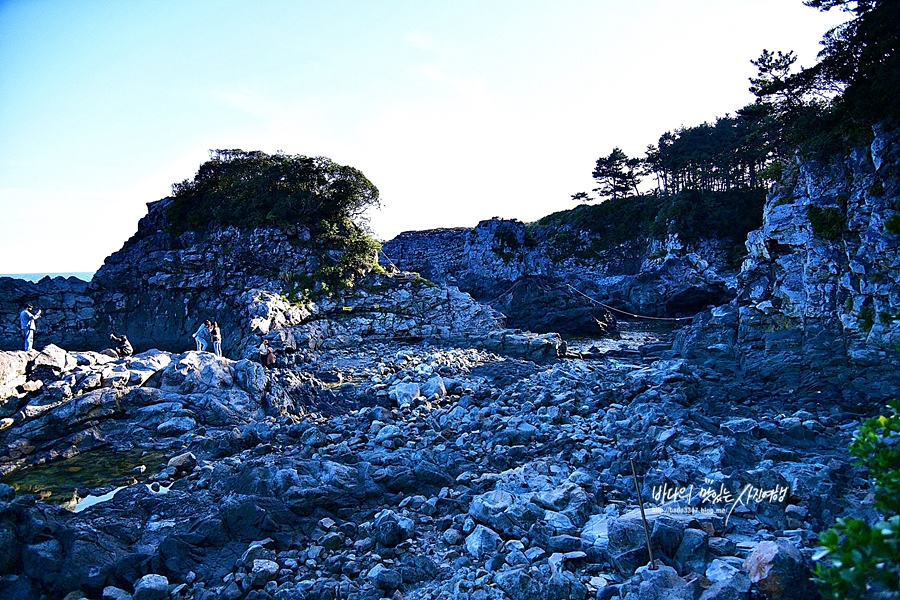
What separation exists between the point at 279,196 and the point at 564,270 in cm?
3945

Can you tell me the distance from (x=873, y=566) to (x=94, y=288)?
140ft

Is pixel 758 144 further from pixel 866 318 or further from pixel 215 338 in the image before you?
pixel 215 338

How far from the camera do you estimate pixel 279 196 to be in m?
35.9

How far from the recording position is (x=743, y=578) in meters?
5.39

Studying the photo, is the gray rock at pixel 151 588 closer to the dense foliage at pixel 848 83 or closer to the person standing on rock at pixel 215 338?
the person standing on rock at pixel 215 338

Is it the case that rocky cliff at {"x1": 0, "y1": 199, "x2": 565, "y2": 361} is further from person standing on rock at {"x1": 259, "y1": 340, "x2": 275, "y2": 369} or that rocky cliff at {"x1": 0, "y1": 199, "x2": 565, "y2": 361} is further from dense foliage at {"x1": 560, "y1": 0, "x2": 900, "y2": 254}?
dense foliage at {"x1": 560, "y1": 0, "x2": 900, "y2": 254}

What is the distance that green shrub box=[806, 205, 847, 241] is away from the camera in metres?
18.0

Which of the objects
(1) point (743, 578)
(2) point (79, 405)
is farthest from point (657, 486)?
(2) point (79, 405)

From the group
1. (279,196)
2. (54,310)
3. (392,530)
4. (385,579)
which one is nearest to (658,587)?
(385,579)

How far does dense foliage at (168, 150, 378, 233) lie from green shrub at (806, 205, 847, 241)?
92.6 feet

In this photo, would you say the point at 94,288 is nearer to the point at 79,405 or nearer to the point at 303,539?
the point at 79,405

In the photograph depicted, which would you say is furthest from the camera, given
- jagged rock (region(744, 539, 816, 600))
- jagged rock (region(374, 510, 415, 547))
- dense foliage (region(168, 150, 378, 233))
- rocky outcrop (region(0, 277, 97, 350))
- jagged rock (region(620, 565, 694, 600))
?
dense foliage (region(168, 150, 378, 233))

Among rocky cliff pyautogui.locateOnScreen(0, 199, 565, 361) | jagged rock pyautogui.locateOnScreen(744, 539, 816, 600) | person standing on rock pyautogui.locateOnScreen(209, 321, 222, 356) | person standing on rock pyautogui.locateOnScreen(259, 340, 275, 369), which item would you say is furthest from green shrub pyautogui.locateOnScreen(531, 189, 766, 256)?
jagged rock pyautogui.locateOnScreen(744, 539, 816, 600)

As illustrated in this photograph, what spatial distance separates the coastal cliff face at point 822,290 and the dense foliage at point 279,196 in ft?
85.5
